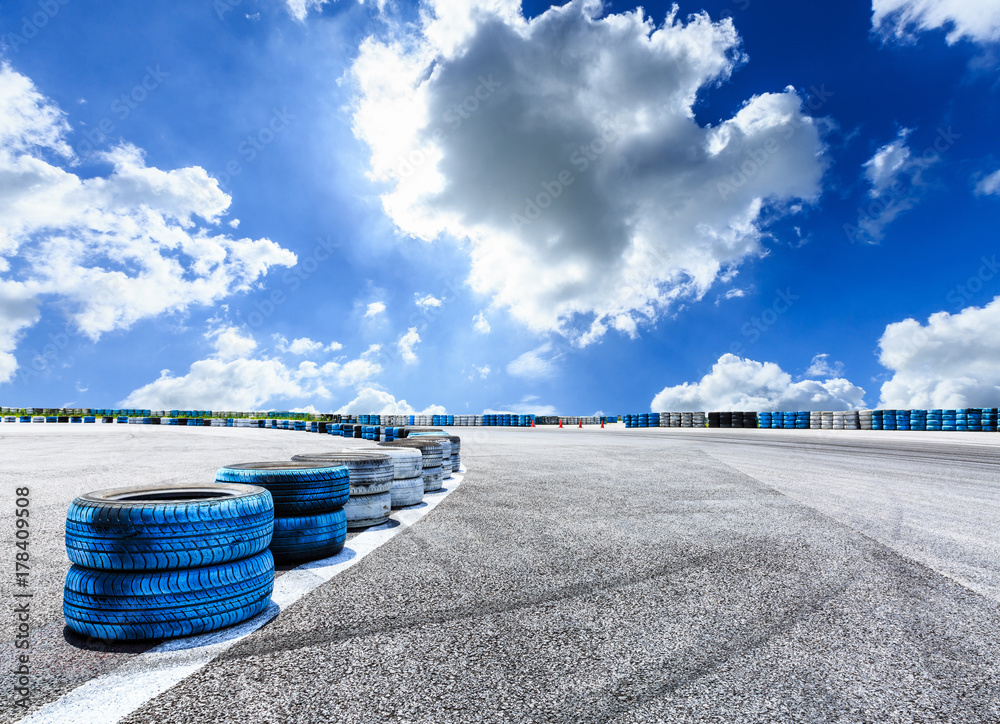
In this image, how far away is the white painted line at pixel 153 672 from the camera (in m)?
2.51

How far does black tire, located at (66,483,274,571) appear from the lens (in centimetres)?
332

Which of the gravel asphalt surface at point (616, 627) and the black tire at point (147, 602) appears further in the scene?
the black tire at point (147, 602)

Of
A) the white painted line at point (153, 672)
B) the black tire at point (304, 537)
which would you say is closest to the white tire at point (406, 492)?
the black tire at point (304, 537)

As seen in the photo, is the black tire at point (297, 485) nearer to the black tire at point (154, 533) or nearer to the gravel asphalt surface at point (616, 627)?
the gravel asphalt surface at point (616, 627)

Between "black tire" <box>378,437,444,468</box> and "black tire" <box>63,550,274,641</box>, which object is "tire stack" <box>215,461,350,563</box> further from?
"black tire" <box>378,437,444,468</box>

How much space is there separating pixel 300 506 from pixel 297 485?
0.21 meters

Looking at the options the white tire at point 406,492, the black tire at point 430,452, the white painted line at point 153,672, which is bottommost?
the white painted line at point 153,672

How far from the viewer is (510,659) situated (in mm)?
3020

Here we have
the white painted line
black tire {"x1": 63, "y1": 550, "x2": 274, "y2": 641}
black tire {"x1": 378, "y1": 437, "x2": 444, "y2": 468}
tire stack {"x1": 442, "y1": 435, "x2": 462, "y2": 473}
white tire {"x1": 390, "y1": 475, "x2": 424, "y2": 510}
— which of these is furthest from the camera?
tire stack {"x1": 442, "y1": 435, "x2": 462, "y2": 473}

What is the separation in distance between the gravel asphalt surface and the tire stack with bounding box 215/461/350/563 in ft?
1.80

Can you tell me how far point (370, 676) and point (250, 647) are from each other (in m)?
0.90

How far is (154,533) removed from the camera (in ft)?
10.9

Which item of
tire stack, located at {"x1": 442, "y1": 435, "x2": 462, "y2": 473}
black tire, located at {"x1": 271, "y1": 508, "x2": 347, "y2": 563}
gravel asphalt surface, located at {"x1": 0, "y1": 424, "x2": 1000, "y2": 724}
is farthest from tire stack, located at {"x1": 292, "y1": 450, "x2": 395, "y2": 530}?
tire stack, located at {"x1": 442, "y1": 435, "x2": 462, "y2": 473}

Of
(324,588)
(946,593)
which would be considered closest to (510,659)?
(324,588)
